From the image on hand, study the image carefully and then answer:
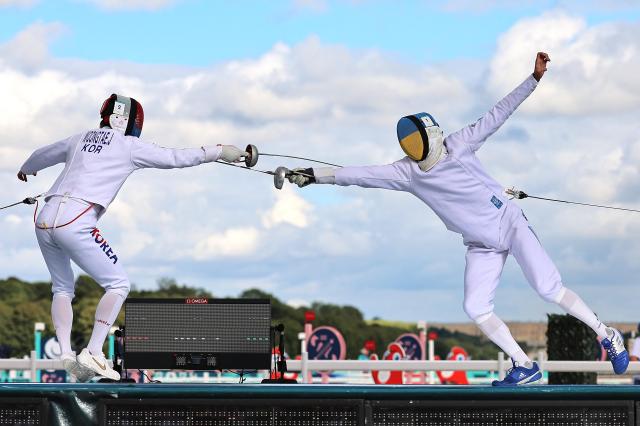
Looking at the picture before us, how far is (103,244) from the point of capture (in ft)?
25.3

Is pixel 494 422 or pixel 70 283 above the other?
pixel 70 283

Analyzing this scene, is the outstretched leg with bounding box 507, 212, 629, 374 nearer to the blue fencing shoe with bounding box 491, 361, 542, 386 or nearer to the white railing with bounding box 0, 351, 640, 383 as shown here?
the blue fencing shoe with bounding box 491, 361, 542, 386

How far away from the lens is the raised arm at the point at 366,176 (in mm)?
7930

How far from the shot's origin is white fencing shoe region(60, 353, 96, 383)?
780 cm

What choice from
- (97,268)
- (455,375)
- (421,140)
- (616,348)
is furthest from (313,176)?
(455,375)

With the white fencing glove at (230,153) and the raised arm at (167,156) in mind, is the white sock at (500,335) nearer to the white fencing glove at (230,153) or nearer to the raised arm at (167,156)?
the white fencing glove at (230,153)

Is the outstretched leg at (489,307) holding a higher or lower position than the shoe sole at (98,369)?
higher

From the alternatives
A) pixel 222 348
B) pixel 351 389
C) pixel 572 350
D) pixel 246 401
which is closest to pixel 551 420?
pixel 351 389

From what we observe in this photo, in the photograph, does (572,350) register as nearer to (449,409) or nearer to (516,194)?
(516,194)

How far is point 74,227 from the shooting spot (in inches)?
300

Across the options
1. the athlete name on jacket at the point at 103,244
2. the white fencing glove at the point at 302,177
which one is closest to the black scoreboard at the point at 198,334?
the athlete name on jacket at the point at 103,244

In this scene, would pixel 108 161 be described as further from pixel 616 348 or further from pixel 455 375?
pixel 455 375

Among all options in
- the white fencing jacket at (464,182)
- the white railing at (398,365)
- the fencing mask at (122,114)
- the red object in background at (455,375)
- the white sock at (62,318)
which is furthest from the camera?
the red object in background at (455,375)

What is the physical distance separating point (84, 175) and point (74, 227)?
1.43 feet
